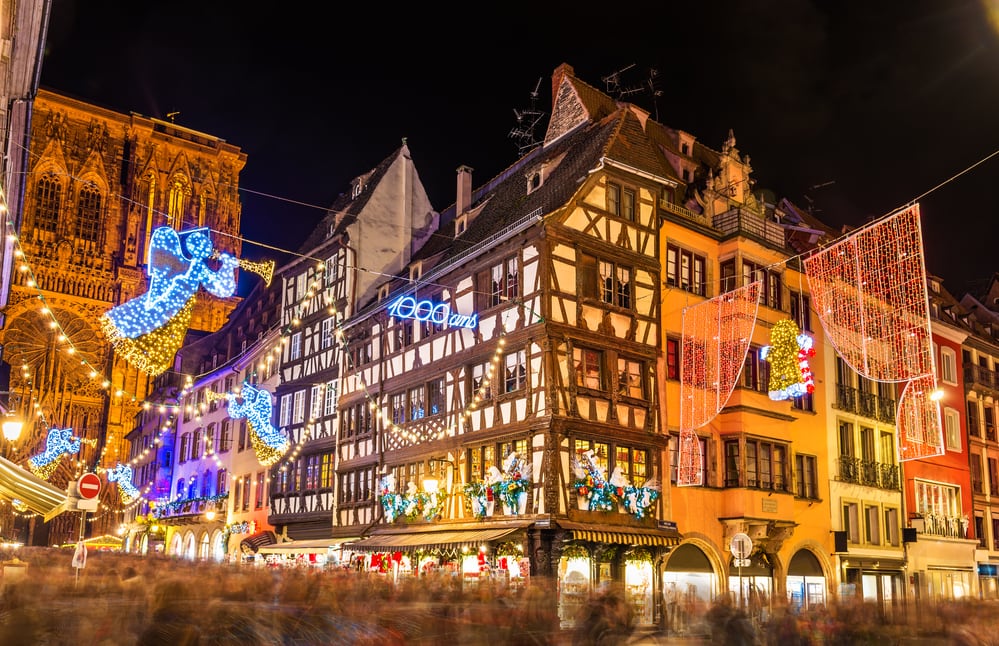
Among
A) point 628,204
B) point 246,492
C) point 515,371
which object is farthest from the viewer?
point 246,492

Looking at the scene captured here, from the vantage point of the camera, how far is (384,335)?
3145 cm

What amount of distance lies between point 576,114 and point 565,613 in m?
25.1

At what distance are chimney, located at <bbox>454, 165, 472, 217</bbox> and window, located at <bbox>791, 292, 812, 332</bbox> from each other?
1148cm

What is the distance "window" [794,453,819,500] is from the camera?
94.3ft

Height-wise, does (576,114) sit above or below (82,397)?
above

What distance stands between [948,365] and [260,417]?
26.2 m

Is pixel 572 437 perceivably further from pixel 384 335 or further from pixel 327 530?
pixel 327 530

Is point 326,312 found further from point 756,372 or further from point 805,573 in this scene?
point 805,573

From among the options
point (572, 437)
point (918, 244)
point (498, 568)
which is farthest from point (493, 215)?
point (918, 244)

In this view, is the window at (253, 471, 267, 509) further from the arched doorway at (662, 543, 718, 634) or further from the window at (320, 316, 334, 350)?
the arched doorway at (662, 543, 718, 634)

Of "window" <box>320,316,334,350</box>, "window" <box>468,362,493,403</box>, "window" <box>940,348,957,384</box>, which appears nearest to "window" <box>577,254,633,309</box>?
"window" <box>468,362,493,403</box>

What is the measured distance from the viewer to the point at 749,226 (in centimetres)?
2923

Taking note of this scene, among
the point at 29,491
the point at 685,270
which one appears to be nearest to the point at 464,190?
the point at 685,270

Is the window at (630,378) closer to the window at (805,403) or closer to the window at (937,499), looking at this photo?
the window at (805,403)
